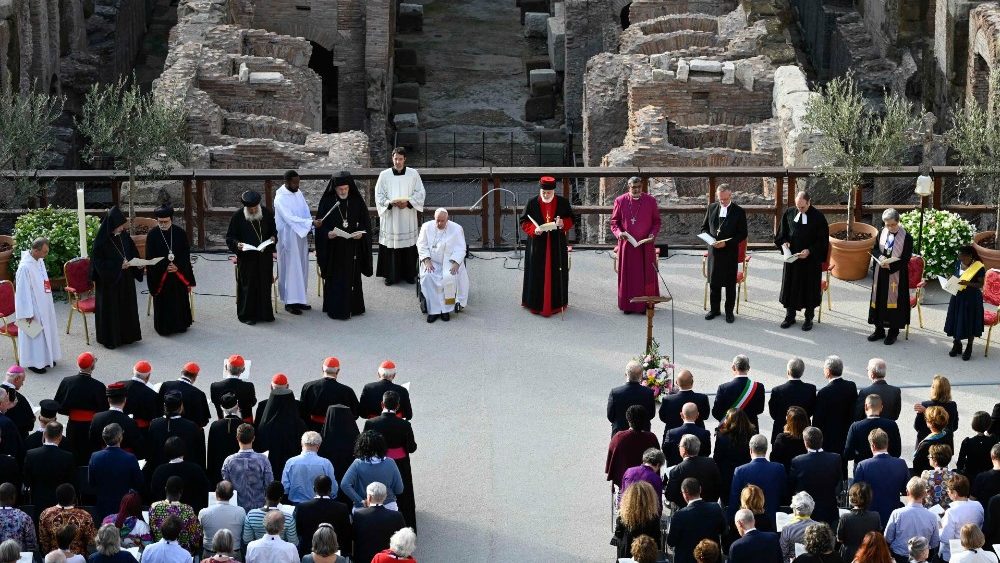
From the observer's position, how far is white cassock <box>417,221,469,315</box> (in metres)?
22.3

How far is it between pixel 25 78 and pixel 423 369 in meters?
14.3

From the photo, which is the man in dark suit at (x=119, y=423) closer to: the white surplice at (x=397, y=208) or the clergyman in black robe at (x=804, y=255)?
the white surplice at (x=397, y=208)

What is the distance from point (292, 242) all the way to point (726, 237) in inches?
191

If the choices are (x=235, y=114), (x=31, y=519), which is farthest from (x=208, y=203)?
(x=31, y=519)

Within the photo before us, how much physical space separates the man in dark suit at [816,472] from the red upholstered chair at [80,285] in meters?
8.56

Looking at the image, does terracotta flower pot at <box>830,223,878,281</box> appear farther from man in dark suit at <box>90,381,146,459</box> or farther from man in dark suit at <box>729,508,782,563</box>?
man in dark suit at <box>90,381,146,459</box>

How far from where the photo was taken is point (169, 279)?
21.8 metres

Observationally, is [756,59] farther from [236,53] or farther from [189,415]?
[189,415]

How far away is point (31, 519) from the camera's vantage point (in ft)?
52.0

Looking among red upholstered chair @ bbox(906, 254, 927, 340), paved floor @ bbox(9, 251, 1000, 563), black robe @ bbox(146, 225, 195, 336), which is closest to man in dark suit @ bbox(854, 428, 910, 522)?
paved floor @ bbox(9, 251, 1000, 563)

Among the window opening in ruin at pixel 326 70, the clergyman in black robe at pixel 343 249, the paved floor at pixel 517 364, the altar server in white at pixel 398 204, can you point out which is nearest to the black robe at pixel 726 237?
the paved floor at pixel 517 364

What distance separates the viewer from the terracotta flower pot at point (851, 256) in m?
23.3

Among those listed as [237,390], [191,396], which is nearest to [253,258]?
[191,396]

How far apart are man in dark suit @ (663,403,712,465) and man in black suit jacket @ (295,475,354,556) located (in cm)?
296
